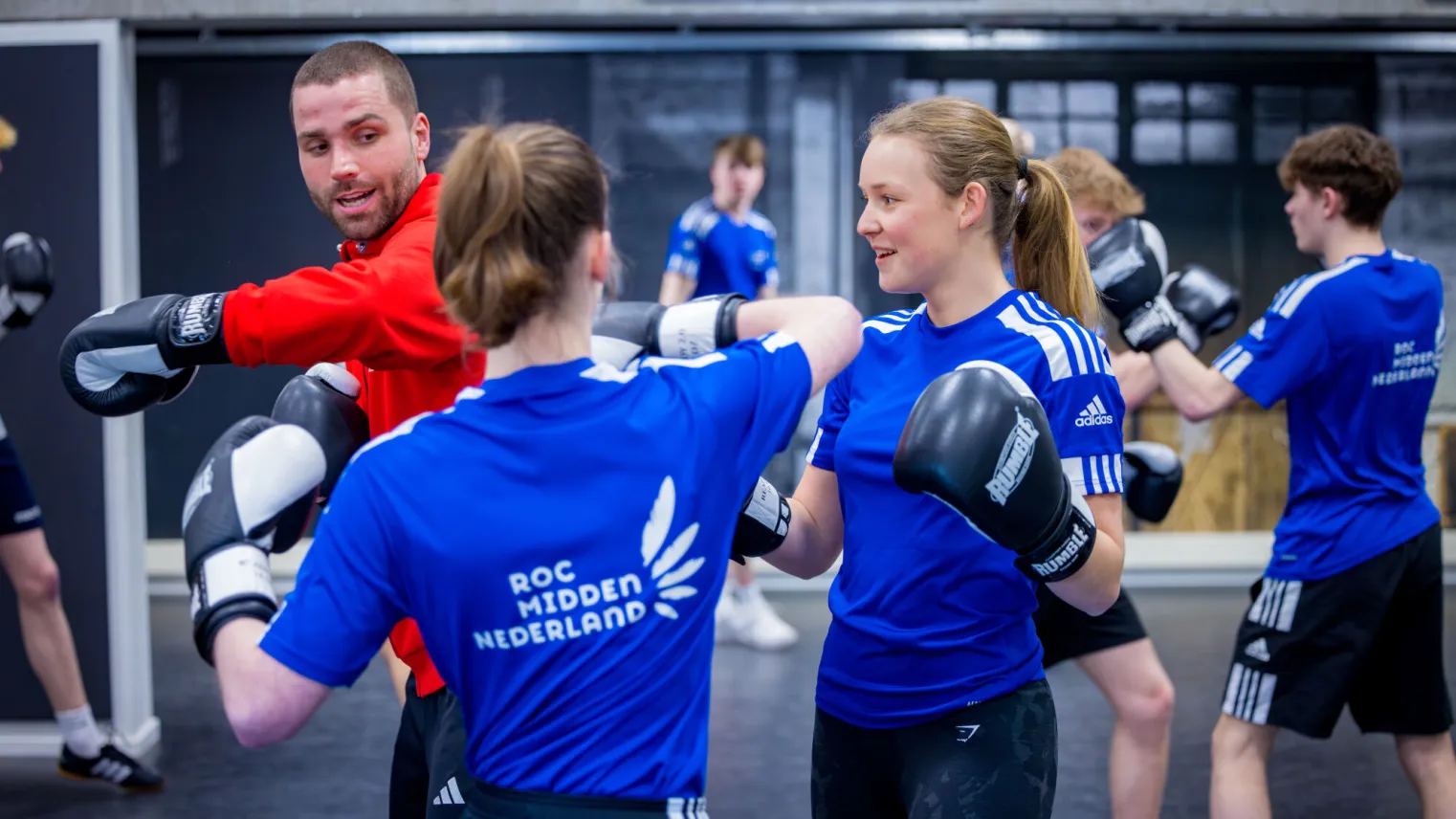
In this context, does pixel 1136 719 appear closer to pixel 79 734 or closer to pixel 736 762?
pixel 736 762

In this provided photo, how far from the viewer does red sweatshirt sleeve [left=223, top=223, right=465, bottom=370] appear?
146cm

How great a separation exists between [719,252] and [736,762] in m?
2.09

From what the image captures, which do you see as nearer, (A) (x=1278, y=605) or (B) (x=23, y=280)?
(A) (x=1278, y=605)

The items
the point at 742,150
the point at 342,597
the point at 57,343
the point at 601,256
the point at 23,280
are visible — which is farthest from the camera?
the point at 742,150

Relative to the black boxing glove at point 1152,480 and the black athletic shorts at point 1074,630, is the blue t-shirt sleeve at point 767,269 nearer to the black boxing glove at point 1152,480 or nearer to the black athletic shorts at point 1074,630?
the black boxing glove at point 1152,480

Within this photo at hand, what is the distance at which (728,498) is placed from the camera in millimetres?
1206

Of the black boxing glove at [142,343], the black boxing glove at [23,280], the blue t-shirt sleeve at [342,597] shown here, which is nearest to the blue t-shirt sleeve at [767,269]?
the black boxing glove at [23,280]

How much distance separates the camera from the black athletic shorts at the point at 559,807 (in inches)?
44.0

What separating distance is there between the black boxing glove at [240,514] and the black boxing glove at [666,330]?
321mm

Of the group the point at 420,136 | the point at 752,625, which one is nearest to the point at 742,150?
the point at 752,625

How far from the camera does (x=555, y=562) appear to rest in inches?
42.8

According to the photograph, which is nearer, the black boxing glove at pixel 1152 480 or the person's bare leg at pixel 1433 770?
the person's bare leg at pixel 1433 770

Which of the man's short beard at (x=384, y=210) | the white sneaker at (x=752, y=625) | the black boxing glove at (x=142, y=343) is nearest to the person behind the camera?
the black boxing glove at (x=142, y=343)

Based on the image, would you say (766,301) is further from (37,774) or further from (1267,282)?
(1267,282)
